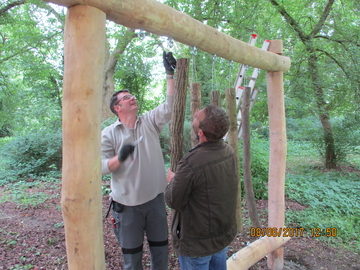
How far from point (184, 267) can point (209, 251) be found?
0.74ft

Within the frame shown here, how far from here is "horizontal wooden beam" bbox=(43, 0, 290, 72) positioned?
4.70ft

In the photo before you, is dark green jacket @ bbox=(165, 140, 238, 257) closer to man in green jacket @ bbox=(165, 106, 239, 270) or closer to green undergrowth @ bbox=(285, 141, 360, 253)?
man in green jacket @ bbox=(165, 106, 239, 270)

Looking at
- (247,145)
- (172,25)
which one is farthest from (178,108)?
(247,145)

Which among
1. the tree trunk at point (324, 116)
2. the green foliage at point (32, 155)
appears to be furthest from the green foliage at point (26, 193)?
the tree trunk at point (324, 116)

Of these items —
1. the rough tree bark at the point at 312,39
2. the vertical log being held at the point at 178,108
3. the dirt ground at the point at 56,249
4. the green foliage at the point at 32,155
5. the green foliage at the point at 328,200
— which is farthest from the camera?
the green foliage at the point at 32,155

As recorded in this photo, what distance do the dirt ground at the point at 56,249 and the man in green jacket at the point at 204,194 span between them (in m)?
1.44

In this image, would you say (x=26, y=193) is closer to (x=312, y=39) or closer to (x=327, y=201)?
(x=327, y=201)

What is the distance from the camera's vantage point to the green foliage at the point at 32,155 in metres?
6.39

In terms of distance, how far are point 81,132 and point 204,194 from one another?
81cm

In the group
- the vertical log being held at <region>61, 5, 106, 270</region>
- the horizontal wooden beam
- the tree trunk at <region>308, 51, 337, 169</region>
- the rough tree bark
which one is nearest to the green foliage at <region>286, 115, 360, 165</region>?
the tree trunk at <region>308, 51, 337, 169</region>

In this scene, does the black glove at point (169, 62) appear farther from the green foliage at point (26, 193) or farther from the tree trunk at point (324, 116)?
the tree trunk at point (324, 116)

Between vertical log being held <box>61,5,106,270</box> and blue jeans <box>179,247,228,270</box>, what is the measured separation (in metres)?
0.65

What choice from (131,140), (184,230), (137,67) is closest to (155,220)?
(184,230)

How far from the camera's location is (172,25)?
69.2 inches
